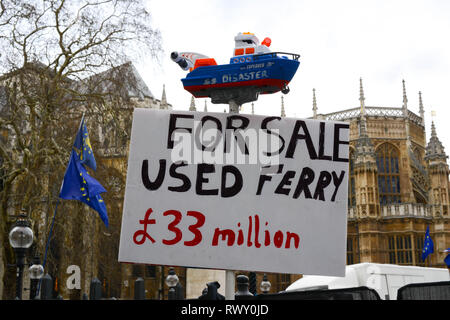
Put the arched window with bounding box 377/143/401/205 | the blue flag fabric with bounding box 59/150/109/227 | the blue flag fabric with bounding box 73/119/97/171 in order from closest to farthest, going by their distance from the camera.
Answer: the blue flag fabric with bounding box 59/150/109/227, the blue flag fabric with bounding box 73/119/97/171, the arched window with bounding box 377/143/401/205

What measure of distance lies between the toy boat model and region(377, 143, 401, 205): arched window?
3081 cm

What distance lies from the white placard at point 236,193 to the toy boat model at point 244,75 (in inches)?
11.2

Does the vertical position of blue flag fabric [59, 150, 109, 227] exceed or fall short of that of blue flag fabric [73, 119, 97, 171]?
it falls short

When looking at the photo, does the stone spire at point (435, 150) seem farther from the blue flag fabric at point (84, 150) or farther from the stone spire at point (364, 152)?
the blue flag fabric at point (84, 150)

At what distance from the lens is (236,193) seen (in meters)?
3.38

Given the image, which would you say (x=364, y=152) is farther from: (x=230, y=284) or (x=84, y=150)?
(x=230, y=284)

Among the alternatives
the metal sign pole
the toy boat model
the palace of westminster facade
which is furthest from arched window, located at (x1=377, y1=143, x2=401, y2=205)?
the metal sign pole

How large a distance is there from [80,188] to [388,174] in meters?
27.2

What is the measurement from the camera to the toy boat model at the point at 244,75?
3559mm

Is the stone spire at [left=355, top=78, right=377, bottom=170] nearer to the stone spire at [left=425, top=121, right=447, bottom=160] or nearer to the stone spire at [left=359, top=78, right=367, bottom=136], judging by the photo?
the stone spire at [left=359, top=78, right=367, bottom=136]

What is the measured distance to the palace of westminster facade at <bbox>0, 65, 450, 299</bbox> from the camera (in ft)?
97.1

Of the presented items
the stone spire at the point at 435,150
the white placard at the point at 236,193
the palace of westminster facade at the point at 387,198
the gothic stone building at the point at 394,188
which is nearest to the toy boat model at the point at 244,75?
the white placard at the point at 236,193

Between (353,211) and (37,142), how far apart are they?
2236cm
